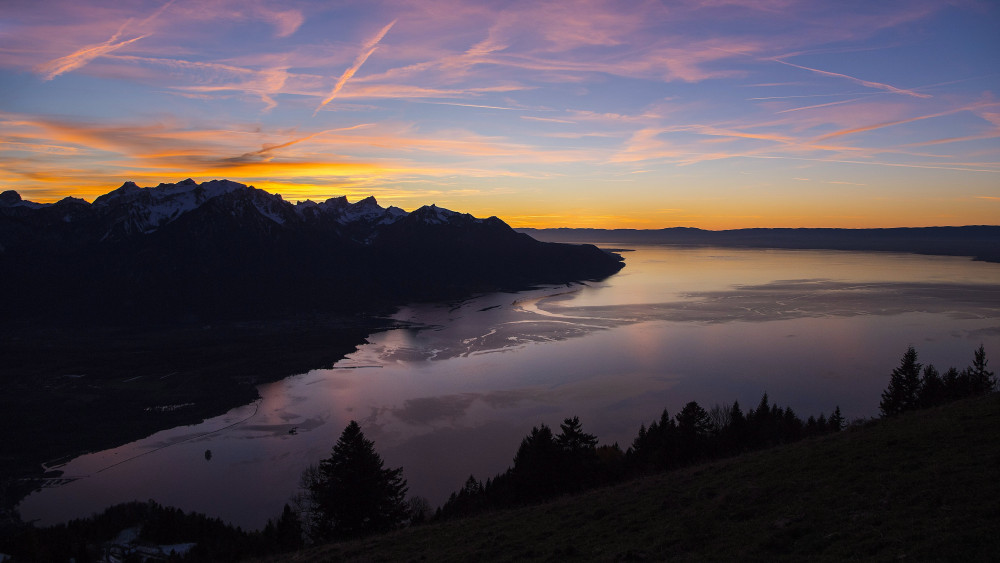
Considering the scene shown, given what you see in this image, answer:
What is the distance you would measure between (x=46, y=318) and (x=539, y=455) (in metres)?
147

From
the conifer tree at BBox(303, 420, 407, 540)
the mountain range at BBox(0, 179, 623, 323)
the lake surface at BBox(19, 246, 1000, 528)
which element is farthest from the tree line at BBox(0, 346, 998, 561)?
the mountain range at BBox(0, 179, 623, 323)

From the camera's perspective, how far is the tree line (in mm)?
25312

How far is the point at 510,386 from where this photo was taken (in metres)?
69.1

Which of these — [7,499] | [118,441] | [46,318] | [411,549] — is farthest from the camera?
[46,318]

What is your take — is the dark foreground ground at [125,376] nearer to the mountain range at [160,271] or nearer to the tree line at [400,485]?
the tree line at [400,485]

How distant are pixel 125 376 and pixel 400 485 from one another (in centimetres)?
6795

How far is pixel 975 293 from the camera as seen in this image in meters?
135

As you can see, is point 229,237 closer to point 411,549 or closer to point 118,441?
point 118,441

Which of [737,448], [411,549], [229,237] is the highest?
[229,237]

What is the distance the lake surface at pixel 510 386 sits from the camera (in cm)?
4681

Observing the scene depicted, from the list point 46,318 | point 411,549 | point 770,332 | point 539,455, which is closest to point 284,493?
point 539,455

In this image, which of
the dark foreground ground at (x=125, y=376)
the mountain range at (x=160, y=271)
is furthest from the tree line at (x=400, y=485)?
the mountain range at (x=160, y=271)

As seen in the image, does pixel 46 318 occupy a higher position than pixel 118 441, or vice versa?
pixel 46 318

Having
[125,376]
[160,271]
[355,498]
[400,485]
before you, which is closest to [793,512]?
[355,498]
